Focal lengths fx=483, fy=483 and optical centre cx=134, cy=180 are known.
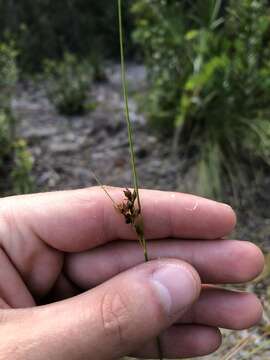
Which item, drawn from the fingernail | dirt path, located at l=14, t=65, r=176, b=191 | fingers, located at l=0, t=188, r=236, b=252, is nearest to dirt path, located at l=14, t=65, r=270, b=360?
dirt path, located at l=14, t=65, r=176, b=191

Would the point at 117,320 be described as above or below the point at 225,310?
above

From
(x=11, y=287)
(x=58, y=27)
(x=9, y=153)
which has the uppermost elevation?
(x=58, y=27)

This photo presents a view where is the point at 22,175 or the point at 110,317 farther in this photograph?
the point at 22,175

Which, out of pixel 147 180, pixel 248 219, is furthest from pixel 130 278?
pixel 147 180

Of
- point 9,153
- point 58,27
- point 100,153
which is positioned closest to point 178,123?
point 100,153

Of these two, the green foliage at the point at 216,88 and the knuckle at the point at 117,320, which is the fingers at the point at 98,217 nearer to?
the knuckle at the point at 117,320

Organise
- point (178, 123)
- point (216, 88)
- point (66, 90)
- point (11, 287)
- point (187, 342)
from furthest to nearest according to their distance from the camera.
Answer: point (66, 90) → point (216, 88) → point (178, 123) → point (187, 342) → point (11, 287)

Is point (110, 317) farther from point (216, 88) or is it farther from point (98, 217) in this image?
point (216, 88)

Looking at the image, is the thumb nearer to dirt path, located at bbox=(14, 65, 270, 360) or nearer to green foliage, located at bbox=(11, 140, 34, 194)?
dirt path, located at bbox=(14, 65, 270, 360)
